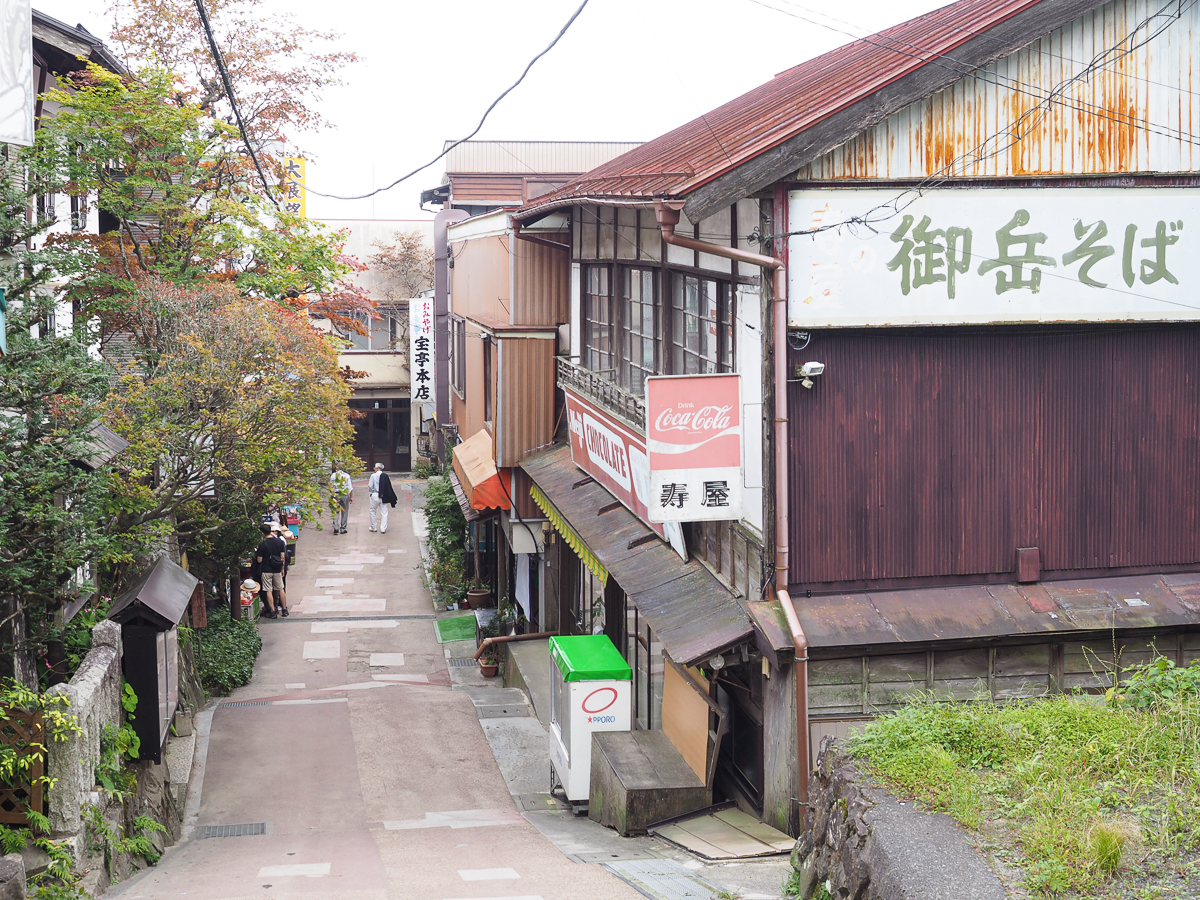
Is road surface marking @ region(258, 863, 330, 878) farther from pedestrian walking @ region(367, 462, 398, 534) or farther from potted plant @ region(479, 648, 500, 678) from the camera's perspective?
pedestrian walking @ region(367, 462, 398, 534)

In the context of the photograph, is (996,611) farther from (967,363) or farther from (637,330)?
(637,330)

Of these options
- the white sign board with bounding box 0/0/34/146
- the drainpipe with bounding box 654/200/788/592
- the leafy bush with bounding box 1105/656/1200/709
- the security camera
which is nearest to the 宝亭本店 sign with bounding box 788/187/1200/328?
the drainpipe with bounding box 654/200/788/592

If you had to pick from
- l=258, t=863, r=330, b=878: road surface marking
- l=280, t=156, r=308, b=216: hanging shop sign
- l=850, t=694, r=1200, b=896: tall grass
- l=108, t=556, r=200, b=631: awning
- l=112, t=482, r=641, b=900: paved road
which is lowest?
l=112, t=482, r=641, b=900: paved road

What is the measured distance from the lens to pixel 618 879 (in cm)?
928

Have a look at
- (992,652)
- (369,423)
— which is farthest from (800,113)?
(369,423)

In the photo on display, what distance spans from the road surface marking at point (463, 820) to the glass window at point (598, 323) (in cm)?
624

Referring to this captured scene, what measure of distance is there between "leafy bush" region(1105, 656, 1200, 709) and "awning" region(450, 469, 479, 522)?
16006 mm

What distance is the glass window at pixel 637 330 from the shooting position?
47.1ft

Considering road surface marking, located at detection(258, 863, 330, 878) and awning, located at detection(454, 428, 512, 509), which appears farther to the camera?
awning, located at detection(454, 428, 512, 509)

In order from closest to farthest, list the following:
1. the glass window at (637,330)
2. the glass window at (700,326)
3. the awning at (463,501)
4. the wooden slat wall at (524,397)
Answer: the glass window at (700,326), the glass window at (637,330), the wooden slat wall at (524,397), the awning at (463,501)

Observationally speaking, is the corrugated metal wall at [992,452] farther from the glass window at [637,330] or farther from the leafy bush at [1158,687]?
the glass window at [637,330]

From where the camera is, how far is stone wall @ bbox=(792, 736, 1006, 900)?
5773 mm

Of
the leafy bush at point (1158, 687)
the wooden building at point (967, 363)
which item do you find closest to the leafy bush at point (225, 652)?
the wooden building at point (967, 363)

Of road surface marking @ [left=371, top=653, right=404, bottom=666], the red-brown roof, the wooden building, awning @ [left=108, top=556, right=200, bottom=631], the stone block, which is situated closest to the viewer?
the stone block
